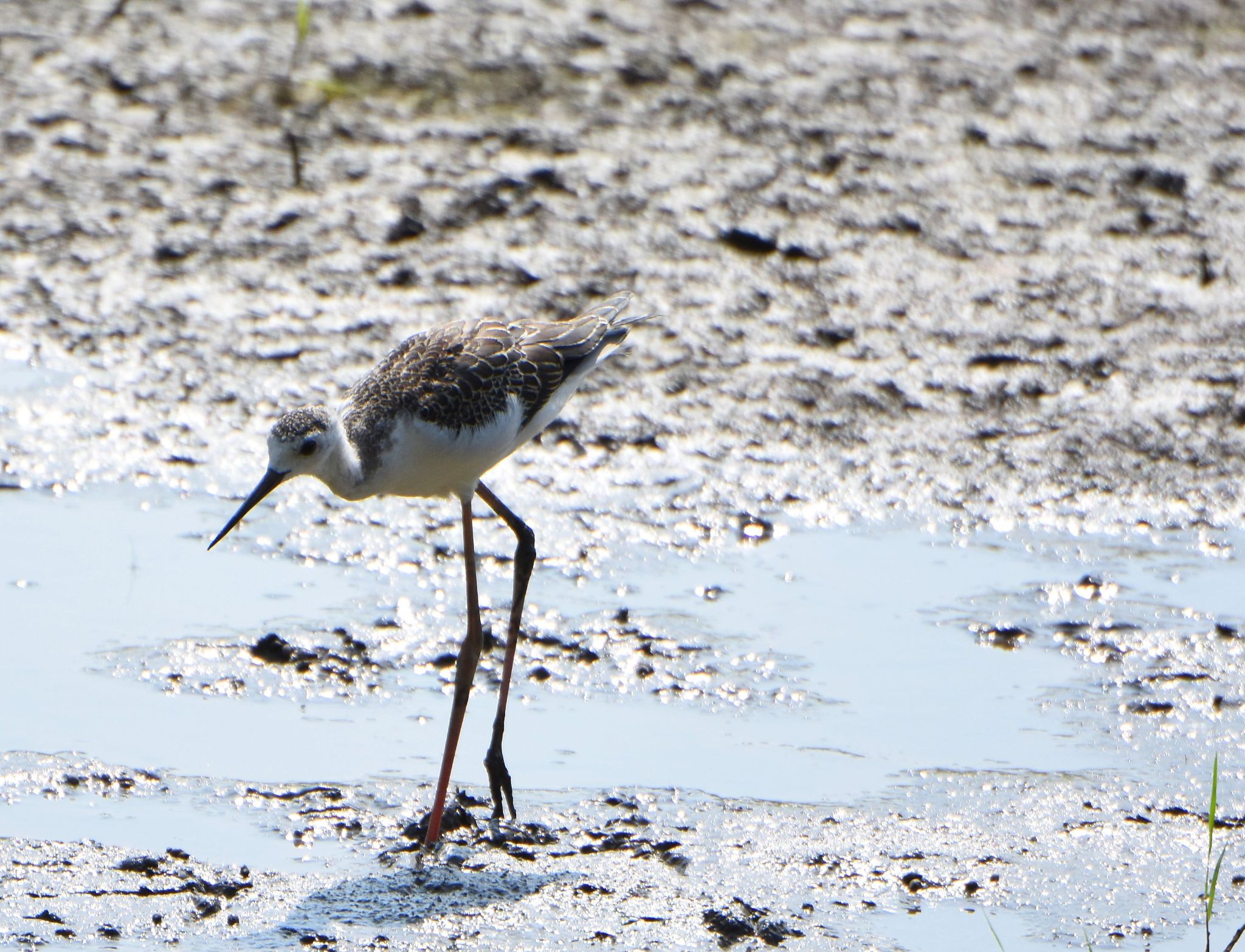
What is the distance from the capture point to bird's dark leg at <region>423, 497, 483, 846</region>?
4.89 metres

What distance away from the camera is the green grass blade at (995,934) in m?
4.20

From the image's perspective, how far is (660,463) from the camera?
23.9 feet

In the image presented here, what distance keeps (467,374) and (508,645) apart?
817 mm

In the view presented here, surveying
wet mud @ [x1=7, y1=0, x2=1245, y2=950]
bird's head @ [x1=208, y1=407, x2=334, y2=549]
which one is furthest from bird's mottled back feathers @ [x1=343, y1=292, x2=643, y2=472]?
wet mud @ [x1=7, y1=0, x2=1245, y2=950]

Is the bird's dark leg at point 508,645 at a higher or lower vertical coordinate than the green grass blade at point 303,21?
lower

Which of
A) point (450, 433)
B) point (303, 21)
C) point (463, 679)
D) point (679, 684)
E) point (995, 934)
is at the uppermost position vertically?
point (303, 21)

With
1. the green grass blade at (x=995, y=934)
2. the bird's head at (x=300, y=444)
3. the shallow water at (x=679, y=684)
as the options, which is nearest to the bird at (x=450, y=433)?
the bird's head at (x=300, y=444)

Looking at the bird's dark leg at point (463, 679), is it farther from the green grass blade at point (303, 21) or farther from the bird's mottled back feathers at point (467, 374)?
the green grass blade at point (303, 21)

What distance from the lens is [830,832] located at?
496 centimetres

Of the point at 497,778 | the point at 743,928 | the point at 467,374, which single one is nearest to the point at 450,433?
the point at 467,374

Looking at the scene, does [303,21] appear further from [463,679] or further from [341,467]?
[463,679]

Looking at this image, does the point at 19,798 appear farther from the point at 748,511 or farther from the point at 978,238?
the point at 978,238

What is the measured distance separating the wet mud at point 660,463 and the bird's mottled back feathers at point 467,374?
810 millimetres

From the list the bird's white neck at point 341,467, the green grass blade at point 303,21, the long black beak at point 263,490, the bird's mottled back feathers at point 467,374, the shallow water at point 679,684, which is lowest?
the shallow water at point 679,684
